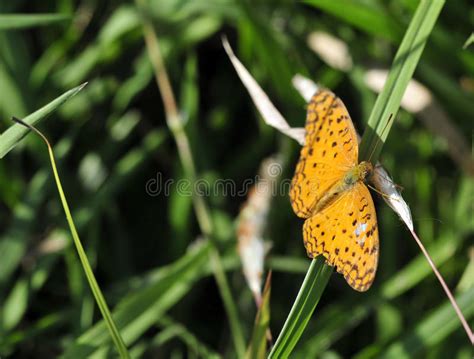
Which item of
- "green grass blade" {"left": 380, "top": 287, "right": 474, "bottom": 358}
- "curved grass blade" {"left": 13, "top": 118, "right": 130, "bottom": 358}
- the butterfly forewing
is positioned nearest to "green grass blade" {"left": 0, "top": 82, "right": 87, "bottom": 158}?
"curved grass blade" {"left": 13, "top": 118, "right": 130, "bottom": 358}

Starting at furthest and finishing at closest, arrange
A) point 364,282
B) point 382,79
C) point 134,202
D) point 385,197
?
point 134,202 → point 382,79 → point 385,197 → point 364,282

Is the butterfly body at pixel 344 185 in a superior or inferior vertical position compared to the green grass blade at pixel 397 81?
inferior

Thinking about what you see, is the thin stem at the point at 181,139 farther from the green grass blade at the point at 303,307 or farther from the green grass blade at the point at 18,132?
the green grass blade at the point at 18,132

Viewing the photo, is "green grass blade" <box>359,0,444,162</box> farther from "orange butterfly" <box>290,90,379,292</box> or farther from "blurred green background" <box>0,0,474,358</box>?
"blurred green background" <box>0,0,474,358</box>

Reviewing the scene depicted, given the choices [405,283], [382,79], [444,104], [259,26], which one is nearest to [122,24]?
[259,26]

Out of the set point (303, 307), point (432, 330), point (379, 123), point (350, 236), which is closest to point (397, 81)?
point (379, 123)

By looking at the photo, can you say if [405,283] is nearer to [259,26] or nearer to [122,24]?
[259,26]

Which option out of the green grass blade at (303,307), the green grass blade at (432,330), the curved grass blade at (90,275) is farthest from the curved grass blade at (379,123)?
the green grass blade at (432,330)
